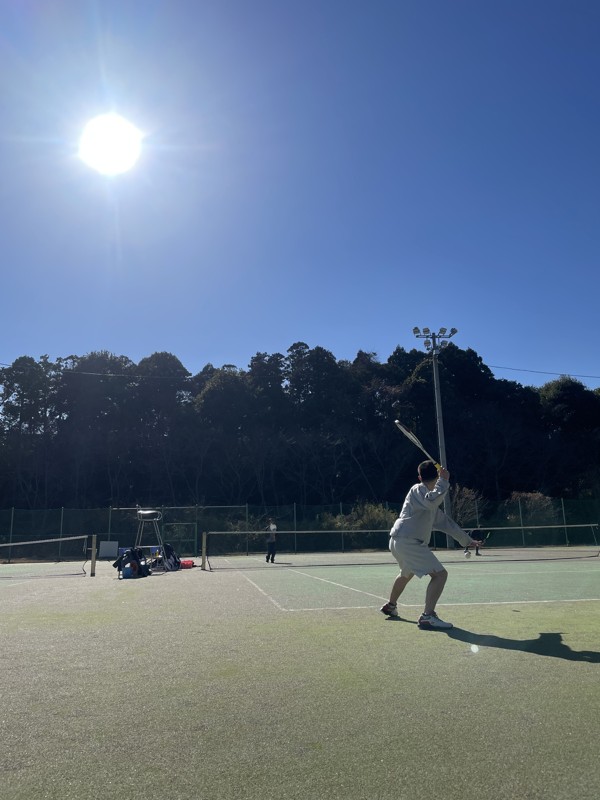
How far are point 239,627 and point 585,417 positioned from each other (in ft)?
177

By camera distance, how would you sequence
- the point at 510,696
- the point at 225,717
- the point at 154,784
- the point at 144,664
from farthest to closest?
the point at 144,664
the point at 510,696
the point at 225,717
the point at 154,784

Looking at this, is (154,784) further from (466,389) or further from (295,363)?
(466,389)

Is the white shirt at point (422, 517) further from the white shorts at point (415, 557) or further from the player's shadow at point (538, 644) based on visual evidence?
the player's shadow at point (538, 644)

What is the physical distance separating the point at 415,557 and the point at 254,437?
41.1m

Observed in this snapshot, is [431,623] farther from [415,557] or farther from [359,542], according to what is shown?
[359,542]

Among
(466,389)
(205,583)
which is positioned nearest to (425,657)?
(205,583)

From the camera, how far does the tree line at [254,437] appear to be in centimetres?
4709

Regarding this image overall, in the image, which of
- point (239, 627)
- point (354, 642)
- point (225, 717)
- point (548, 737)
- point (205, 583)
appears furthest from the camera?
point (205, 583)

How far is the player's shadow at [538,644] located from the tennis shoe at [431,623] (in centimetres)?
7

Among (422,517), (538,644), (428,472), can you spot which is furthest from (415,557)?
(538,644)

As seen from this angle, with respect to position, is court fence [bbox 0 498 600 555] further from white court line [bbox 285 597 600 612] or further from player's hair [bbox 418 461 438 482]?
player's hair [bbox 418 461 438 482]

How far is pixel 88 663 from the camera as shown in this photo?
5.19 metres

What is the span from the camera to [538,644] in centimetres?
560

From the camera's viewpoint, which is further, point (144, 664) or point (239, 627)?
point (239, 627)
